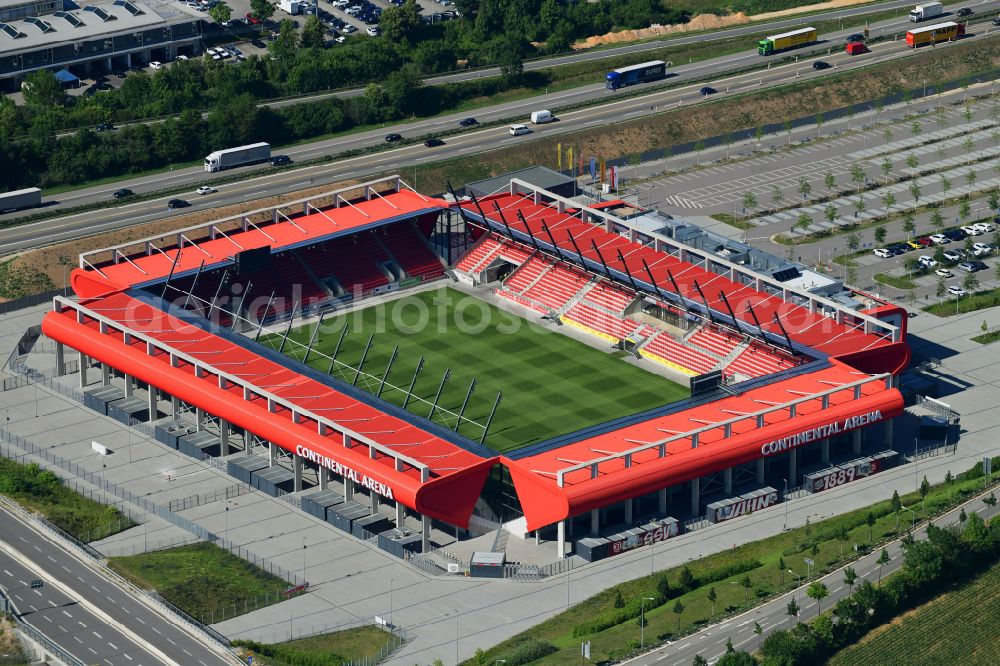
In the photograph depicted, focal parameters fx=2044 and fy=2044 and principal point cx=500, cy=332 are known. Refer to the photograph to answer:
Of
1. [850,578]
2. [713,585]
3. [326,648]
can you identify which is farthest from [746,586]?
[326,648]

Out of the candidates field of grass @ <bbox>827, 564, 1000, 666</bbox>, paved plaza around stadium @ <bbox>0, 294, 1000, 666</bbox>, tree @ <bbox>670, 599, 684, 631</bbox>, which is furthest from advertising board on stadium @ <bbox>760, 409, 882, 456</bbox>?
tree @ <bbox>670, 599, 684, 631</bbox>

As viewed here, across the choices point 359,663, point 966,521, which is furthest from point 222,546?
point 966,521

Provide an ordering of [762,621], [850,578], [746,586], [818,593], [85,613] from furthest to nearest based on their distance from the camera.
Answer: [746,586], [85,613], [850,578], [818,593], [762,621]

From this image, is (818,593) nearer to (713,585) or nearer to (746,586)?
Answer: (746,586)

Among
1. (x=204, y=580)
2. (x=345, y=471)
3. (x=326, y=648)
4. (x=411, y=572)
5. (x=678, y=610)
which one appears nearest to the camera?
(x=326, y=648)

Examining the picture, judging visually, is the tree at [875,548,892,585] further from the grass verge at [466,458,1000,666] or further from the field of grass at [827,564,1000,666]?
the field of grass at [827,564,1000,666]

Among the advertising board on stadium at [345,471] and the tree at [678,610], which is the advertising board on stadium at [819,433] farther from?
the advertising board on stadium at [345,471]
